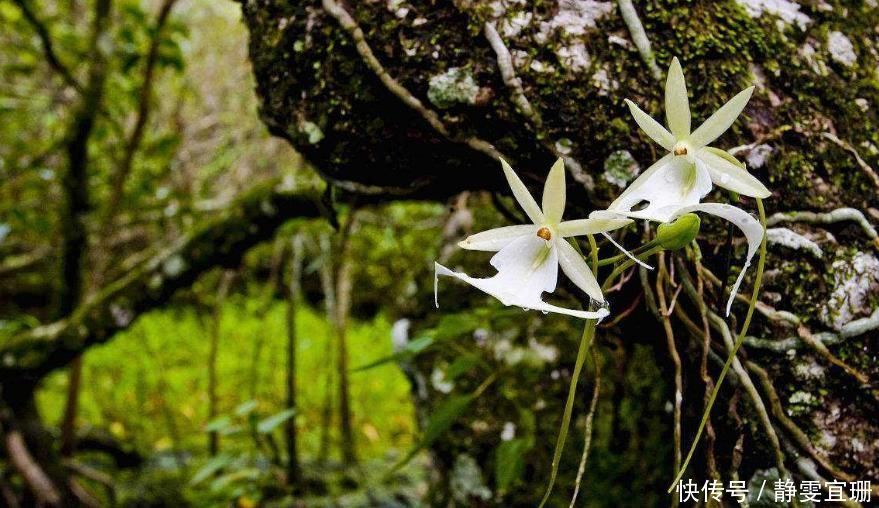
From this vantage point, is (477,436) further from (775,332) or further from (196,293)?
(196,293)

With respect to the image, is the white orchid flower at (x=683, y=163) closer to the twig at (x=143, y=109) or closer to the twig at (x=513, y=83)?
the twig at (x=513, y=83)

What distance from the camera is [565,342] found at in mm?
1147

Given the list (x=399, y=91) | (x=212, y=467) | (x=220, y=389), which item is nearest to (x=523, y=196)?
(x=399, y=91)

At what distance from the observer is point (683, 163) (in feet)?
1.46

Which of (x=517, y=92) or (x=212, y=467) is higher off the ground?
(x=517, y=92)

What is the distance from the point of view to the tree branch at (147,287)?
1.34 meters

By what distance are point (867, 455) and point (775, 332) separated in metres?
0.12

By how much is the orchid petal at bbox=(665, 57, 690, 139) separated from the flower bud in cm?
6

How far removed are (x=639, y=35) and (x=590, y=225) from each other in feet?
0.83

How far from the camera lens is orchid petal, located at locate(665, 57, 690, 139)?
435 mm

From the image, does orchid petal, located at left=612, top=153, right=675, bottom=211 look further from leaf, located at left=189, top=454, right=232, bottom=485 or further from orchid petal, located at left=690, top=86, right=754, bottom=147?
leaf, located at left=189, top=454, right=232, bottom=485

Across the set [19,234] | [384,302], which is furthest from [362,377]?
[19,234]

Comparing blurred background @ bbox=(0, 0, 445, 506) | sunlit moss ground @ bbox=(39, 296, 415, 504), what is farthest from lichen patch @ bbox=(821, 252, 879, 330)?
sunlit moss ground @ bbox=(39, 296, 415, 504)

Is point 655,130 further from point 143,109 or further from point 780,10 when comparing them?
point 143,109
